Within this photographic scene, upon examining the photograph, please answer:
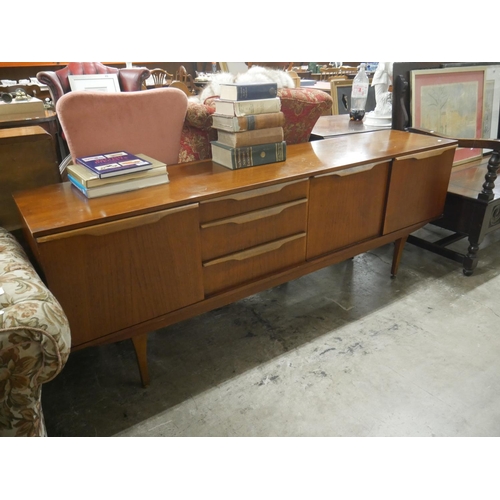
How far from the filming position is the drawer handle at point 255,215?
4.19ft

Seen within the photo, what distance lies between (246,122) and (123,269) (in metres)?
0.68

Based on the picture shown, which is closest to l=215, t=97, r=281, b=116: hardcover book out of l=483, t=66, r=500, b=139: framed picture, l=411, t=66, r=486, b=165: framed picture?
l=411, t=66, r=486, b=165: framed picture

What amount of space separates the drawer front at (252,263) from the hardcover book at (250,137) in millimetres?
376

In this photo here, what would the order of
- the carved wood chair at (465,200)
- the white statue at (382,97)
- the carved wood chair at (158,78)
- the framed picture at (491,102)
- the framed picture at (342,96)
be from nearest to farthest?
the carved wood chair at (465,200)
the white statue at (382,97)
the framed picture at (491,102)
the framed picture at (342,96)
the carved wood chair at (158,78)

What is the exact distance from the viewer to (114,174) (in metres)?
1.19

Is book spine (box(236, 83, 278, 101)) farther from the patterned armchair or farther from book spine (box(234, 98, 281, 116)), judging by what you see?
the patterned armchair

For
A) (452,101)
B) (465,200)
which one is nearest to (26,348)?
(465,200)

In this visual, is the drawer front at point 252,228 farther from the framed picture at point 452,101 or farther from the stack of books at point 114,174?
the framed picture at point 452,101

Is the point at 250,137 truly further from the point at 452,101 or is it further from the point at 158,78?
the point at 158,78

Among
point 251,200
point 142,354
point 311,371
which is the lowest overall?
point 311,371

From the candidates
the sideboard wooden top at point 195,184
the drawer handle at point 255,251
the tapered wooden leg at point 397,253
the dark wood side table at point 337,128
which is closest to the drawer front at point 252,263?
the drawer handle at point 255,251

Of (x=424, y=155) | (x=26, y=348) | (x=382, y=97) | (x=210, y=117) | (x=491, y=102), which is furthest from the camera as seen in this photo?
(x=491, y=102)

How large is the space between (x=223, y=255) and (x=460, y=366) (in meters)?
1.01

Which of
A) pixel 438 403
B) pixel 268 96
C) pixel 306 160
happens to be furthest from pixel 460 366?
pixel 268 96
